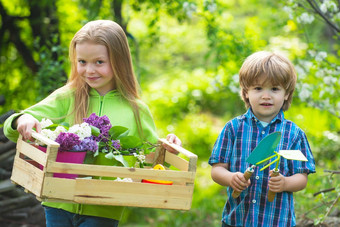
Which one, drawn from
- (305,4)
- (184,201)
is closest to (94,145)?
(184,201)

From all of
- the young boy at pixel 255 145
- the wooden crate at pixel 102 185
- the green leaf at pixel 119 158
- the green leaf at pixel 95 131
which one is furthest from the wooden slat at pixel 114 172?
the young boy at pixel 255 145

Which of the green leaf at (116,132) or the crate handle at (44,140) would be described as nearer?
the crate handle at (44,140)

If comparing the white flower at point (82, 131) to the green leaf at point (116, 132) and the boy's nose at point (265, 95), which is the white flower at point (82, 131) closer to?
the green leaf at point (116, 132)

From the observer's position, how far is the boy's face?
2.52m

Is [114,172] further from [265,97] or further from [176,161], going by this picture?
[265,97]

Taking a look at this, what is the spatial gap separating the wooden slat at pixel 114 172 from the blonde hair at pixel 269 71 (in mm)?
642

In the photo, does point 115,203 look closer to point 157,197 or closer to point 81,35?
point 157,197

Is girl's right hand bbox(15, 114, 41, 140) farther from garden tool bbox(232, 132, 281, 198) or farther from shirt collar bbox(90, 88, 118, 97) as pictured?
garden tool bbox(232, 132, 281, 198)

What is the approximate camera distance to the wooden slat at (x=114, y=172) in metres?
2.08

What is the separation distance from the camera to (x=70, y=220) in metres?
2.54

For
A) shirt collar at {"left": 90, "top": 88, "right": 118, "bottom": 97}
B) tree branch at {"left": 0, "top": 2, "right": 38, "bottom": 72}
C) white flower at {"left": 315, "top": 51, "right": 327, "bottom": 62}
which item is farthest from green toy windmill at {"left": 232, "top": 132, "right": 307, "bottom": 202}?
tree branch at {"left": 0, "top": 2, "right": 38, "bottom": 72}

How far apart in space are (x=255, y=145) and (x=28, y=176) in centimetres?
106

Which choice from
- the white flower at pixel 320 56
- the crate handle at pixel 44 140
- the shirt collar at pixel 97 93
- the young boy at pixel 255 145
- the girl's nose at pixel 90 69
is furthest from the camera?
the white flower at pixel 320 56

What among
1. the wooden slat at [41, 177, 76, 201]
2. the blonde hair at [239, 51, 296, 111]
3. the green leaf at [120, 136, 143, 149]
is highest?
the blonde hair at [239, 51, 296, 111]
